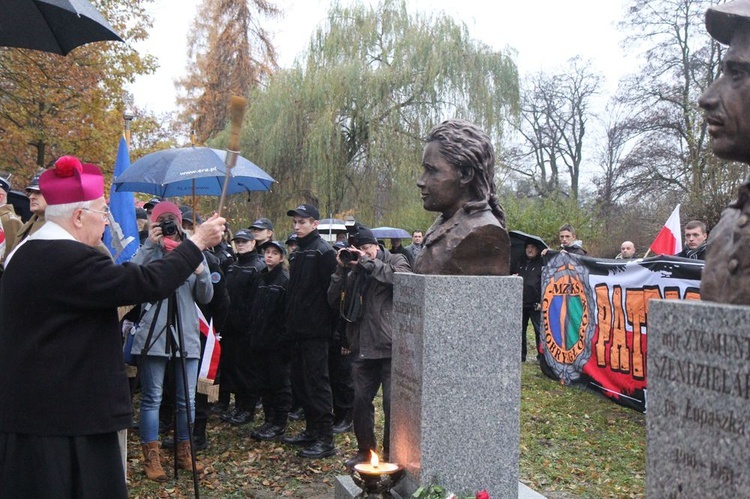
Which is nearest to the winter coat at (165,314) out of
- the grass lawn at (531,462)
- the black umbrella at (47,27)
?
the grass lawn at (531,462)

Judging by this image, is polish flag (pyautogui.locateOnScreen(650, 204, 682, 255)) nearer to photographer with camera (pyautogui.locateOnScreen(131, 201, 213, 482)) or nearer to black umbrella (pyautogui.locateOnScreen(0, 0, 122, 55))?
photographer with camera (pyautogui.locateOnScreen(131, 201, 213, 482))

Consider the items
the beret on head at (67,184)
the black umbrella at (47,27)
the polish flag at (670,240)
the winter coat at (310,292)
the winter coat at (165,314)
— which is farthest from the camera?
the polish flag at (670,240)

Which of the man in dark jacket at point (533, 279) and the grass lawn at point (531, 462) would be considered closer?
the grass lawn at point (531, 462)

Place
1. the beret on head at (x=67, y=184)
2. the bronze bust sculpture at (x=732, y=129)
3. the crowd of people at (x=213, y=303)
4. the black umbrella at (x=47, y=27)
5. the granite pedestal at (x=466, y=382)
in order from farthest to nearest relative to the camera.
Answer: the black umbrella at (x=47, y=27) → the granite pedestal at (x=466, y=382) → the beret on head at (x=67, y=184) → the crowd of people at (x=213, y=303) → the bronze bust sculpture at (x=732, y=129)

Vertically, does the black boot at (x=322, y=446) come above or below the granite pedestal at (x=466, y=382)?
below

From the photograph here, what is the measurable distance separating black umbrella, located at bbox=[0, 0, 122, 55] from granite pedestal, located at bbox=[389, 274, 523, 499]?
2.75 m

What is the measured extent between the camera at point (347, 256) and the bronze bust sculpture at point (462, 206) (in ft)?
2.63

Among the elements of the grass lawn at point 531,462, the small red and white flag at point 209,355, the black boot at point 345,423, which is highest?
the small red and white flag at point 209,355

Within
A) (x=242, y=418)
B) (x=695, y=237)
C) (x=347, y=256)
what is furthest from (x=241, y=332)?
(x=695, y=237)

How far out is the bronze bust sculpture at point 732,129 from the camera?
2.59m

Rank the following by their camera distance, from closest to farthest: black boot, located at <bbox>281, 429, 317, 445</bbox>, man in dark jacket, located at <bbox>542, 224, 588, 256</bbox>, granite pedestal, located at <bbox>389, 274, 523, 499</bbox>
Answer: granite pedestal, located at <bbox>389, 274, 523, 499</bbox>
black boot, located at <bbox>281, 429, 317, 445</bbox>
man in dark jacket, located at <bbox>542, 224, 588, 256</bbox>

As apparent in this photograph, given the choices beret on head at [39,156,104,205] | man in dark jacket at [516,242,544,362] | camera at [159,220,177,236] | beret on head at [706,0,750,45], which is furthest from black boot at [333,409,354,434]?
beret on head at [706,0,750,45]

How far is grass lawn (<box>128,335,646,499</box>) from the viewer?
5926 millimetres

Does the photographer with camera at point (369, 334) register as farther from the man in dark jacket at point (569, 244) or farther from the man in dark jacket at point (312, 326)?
the man in dark jacket at point (569, 244)
